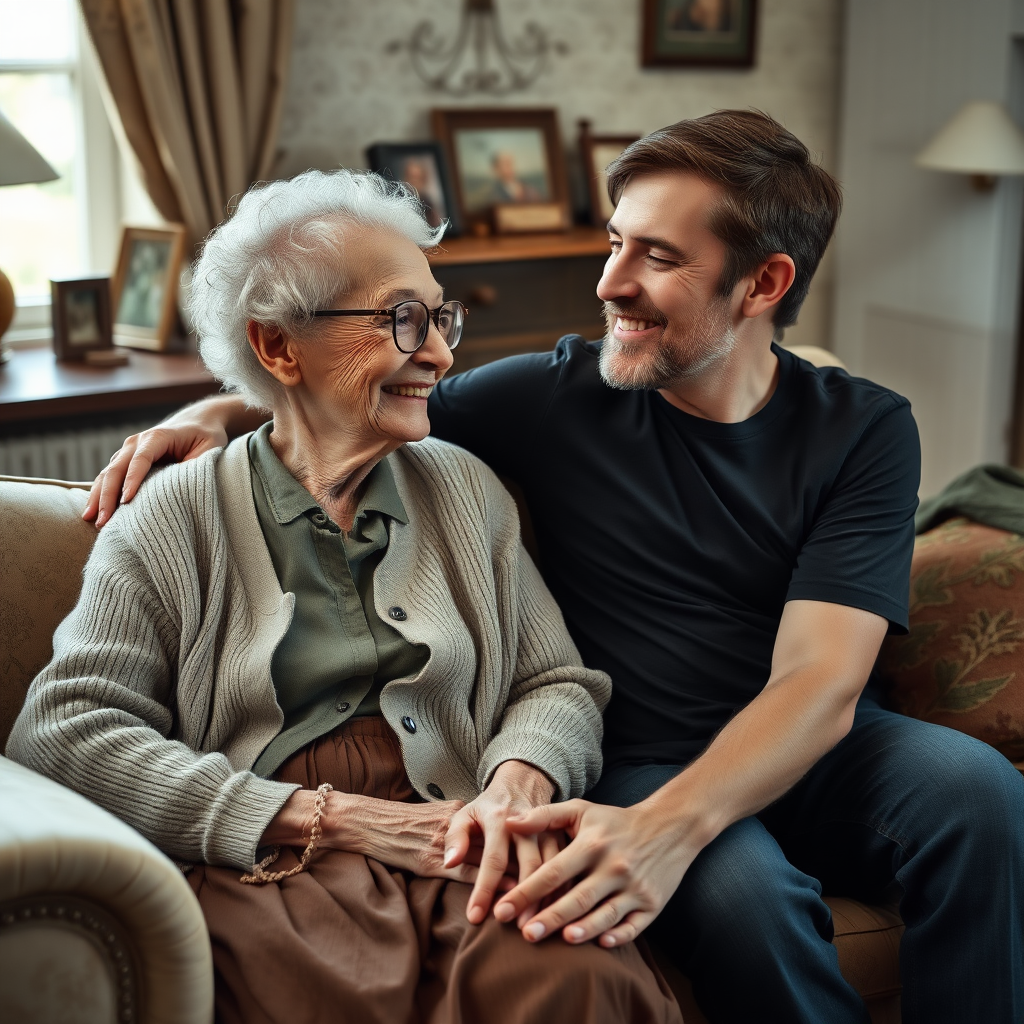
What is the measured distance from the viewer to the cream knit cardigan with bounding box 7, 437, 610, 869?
130 cm

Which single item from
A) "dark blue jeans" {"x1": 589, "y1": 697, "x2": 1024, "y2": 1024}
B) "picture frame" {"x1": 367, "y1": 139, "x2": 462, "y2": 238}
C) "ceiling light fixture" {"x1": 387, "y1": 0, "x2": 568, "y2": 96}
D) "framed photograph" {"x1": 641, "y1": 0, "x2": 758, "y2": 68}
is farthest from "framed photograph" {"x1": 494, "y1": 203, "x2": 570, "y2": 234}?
"dark blue jeans" {"x1": 589, "y1": 697, "x2": 1024, "y2": 1024}

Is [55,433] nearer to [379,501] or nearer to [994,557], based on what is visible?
[379,501]

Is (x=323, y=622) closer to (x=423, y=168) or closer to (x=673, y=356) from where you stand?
(x=673, y=356)

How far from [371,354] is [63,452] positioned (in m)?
1.49

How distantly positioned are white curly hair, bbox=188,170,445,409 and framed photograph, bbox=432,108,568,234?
207cm

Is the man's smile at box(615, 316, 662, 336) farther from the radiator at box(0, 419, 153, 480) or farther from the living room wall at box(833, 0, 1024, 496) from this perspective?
the living room wall at box(833, 0, 1024, 496)

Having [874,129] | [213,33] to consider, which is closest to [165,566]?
[213,33]

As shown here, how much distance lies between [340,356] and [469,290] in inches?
69.3

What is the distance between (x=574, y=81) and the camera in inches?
150

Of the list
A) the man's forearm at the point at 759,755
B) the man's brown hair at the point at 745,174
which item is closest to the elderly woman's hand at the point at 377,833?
the man's forearm at the point at 759,755

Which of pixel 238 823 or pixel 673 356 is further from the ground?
pixel 673 356

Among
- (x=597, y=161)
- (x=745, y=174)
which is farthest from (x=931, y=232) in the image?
(x=745, y=174)

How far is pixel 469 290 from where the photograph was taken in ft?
10.5

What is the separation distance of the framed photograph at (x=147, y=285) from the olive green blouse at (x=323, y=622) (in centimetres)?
160
